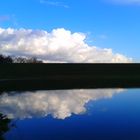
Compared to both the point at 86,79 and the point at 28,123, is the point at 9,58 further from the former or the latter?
the point at 28,123

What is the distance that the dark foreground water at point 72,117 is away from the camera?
1524 centimetres

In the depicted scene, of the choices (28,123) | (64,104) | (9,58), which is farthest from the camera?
(9,58)

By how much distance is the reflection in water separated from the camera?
20.7 m

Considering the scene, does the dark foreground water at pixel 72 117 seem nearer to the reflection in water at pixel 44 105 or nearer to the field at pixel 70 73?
the reflection in water at pixel 44 105

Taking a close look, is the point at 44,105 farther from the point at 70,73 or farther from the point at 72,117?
the point at 70,73

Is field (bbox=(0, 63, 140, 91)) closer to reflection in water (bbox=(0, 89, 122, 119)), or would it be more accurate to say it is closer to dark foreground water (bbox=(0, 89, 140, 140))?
reflection in water (bbox=(0, 89, 122, 119))

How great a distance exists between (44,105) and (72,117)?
5.19 m

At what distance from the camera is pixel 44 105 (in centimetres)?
2477

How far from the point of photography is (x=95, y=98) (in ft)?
90.9

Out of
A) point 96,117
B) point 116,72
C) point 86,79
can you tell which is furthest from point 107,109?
point 116,72

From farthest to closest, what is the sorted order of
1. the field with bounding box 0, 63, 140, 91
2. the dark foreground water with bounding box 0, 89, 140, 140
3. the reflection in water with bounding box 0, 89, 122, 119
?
the field with bounding box 0, 63, 140, 91
the reflection in water with bounding box 0, 89, 122, 119
the dark foreground water with bounding box 0, 89, 140, 140

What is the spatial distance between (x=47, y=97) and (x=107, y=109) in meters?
6.80

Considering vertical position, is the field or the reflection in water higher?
the field

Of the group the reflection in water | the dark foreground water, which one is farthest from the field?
the dark foreground water
